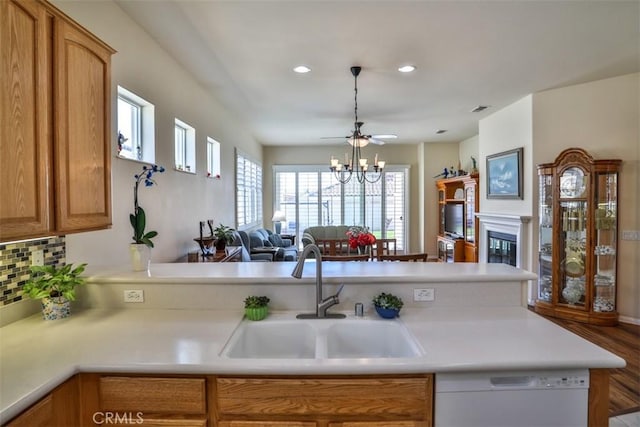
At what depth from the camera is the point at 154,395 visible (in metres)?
1.28

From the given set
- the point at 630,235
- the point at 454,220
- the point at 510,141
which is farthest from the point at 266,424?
the point at 454,220

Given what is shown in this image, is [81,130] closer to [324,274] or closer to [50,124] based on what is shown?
[50,124]

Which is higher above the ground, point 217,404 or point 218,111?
point 218,111

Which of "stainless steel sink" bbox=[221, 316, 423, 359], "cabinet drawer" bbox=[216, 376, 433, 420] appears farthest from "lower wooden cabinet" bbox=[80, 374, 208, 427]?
"stainless steel sink" bbox=[221, 316, 423, 359]

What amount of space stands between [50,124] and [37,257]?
791 mm

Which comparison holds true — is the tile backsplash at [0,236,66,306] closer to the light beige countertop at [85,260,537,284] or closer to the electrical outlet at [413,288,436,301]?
the light beige countertop at [85,260,537,284]

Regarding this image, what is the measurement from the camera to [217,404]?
128 centimetres

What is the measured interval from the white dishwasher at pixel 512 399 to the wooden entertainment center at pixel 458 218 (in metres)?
5.10

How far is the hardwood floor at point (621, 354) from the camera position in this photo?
2449 mm

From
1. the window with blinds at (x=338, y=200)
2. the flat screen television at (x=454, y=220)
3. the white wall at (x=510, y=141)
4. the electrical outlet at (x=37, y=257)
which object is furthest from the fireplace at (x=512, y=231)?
the electrical outlet at (x=37, y=257)

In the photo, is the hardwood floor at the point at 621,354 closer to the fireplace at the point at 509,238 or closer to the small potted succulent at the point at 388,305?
the fireplace at the point at 509,238

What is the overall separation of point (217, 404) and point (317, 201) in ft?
23.6

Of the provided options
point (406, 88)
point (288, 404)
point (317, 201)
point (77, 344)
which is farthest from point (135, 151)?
point (317, 201)

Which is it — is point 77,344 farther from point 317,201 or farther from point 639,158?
point 317,201
